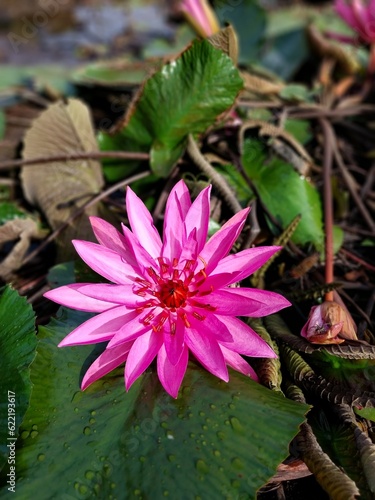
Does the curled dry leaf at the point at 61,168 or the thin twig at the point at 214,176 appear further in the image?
the curled dry leaf at the point at 61,168

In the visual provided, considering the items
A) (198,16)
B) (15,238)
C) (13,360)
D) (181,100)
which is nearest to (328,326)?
(13,360)

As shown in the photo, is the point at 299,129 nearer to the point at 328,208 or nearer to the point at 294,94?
the point at 294,94

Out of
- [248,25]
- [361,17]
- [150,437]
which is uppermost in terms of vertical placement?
[248,25]

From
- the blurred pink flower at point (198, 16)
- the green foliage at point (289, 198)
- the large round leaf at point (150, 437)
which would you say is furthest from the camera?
the blurred pink flower at point (198, 16)

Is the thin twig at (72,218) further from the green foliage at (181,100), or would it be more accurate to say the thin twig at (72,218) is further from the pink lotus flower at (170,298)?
the pink lotus flower at (170,298)

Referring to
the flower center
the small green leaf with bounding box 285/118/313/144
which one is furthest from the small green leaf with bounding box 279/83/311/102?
the flower center

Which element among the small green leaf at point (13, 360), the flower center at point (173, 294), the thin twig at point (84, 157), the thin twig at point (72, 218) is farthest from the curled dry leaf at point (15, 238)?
the flower center at point (173, 294)
